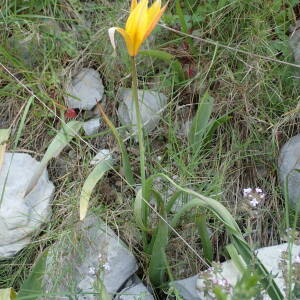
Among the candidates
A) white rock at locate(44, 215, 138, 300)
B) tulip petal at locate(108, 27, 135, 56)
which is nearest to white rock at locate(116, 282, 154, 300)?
white rock at locate(44, 215, 138, 300)

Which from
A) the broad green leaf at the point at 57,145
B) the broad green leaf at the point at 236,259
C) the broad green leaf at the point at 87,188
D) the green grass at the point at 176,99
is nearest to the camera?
the broad green leaf at the point at 236,259

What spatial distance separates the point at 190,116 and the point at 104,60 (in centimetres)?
41

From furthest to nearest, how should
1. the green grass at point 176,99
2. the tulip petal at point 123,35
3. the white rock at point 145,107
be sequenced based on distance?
the white rock at point 145,107
the green grass at point 176,99
the tulip petal at point 123,35

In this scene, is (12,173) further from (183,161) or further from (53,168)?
(183,161)

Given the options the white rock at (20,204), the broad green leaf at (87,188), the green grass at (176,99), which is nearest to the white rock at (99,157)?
the green grass at (176,99)

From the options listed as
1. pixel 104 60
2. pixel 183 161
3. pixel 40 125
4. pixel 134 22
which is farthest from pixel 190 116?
pixel 134 22

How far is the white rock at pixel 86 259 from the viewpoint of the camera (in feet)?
6.23

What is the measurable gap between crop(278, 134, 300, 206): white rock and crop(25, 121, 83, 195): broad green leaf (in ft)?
2.36

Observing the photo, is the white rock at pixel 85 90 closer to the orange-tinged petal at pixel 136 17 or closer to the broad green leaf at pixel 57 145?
the broad green leaf at pixel 57 145

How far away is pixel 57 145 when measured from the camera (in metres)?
1.96

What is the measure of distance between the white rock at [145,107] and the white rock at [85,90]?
11cm

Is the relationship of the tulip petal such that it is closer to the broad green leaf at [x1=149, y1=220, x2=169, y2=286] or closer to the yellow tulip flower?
the yellow tulip flower

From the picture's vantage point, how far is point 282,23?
234cm

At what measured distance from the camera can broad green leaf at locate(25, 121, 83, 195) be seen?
76.5 inches
